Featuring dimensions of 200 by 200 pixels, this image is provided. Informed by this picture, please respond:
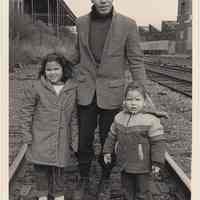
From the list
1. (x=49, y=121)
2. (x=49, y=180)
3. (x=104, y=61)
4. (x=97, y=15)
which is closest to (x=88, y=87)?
(x=104, y=61)

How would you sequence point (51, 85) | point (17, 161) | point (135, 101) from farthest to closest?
point (17, 161), point (51, 85), point (135, 101)

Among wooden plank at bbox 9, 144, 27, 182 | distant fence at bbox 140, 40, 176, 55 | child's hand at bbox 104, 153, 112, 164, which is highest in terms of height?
distant fence at bbox 140, 40, 176, 55

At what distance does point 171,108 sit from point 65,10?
71.9 inches

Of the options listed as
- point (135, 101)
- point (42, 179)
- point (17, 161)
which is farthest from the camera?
point (17, 161)

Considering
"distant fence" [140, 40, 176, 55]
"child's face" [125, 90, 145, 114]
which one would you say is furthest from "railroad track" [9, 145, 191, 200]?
"distant fence" [140, 40, 176, 55]

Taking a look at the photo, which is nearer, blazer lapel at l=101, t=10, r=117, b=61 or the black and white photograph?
the black and white photograph

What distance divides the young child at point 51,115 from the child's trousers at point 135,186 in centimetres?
31

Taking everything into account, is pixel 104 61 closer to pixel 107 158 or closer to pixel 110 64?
pixel 110 64

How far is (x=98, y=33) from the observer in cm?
279

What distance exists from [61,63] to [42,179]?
2.01 ft

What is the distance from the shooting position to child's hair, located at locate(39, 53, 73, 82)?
8.89 ft

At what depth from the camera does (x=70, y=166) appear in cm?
294

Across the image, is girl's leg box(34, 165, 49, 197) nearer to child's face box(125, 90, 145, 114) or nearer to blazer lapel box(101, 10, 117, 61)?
child's face box(125, 90, 145, 114)

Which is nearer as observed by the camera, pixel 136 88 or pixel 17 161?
pixel 136 88
